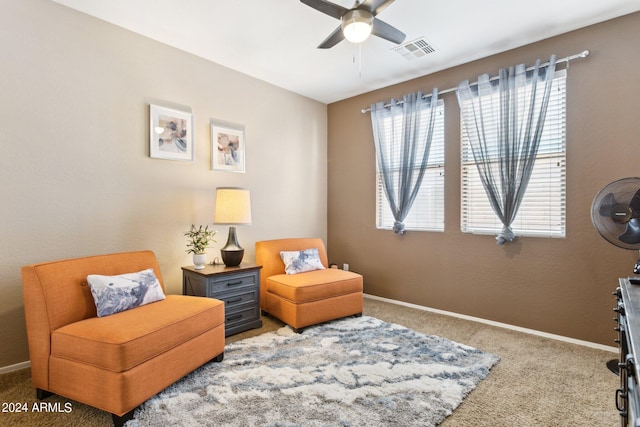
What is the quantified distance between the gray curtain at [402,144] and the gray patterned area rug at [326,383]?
1606 mm

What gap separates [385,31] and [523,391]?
8.46ft

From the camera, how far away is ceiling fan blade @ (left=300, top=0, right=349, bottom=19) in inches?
82.8

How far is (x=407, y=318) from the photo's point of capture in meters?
3.51

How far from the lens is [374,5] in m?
2.12

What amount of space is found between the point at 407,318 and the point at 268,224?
1.92m

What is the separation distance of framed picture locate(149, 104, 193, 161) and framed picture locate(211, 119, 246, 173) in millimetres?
259

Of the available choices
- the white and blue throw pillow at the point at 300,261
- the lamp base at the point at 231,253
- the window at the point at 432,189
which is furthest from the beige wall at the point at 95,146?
the window at the point at 432,189

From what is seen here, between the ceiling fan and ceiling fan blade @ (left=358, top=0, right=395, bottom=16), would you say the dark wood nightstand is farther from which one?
ceiling fan blade @ (left=358, top=0, right=395, bottom=16)

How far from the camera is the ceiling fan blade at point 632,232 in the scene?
6.96ft

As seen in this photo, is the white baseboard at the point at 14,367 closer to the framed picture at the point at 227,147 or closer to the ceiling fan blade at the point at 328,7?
the framed picture at the point at 227,147

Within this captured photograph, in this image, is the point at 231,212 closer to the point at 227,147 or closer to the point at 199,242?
the point at 199,242

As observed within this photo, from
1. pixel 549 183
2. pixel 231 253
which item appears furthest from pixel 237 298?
pixel 549 183

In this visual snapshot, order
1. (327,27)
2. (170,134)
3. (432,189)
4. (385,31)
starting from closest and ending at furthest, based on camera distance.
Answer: (385,31), (327,27), (170,134), (432,189)

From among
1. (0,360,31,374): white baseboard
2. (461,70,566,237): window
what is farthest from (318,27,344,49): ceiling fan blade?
(0,360,31,374): white baseboard
